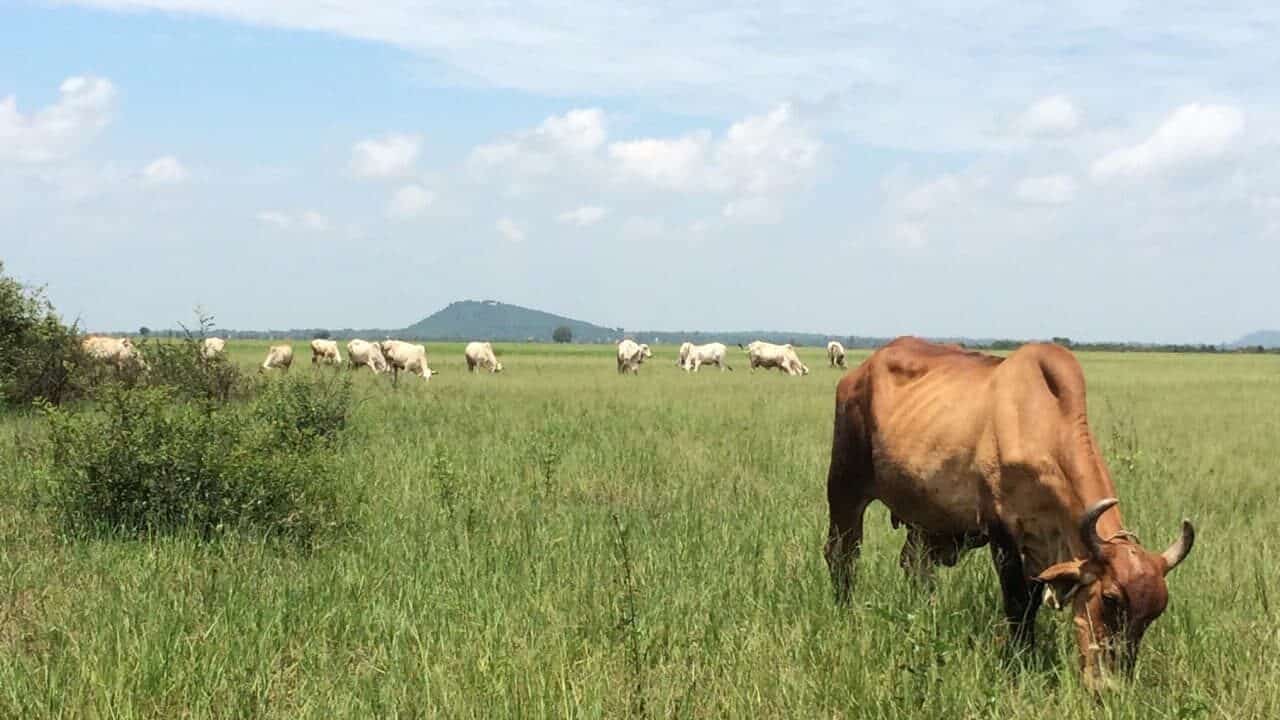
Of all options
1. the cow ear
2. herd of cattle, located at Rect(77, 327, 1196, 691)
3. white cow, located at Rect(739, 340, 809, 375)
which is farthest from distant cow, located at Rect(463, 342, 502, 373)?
the cow ear

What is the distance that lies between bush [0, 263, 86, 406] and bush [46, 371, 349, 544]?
895 cm

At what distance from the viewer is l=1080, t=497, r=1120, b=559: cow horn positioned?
4.13 meters

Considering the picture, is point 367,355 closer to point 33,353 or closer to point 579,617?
point 33,353

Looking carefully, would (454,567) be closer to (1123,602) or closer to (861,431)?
(861,431)

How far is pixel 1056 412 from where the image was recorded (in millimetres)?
4953

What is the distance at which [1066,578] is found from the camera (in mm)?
4332

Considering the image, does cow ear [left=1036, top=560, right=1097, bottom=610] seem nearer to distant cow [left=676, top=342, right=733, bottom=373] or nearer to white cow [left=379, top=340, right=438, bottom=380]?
white cow [left=379, top=340, right=438, bottom=380]

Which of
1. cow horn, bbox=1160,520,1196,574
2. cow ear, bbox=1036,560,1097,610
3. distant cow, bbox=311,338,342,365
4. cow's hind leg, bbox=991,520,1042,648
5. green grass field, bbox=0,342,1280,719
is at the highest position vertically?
distant cow, bbox=311,338,342,365

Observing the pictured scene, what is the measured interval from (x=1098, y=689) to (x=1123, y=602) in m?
0.41

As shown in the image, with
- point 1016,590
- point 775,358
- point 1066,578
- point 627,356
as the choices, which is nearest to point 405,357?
point 627,356

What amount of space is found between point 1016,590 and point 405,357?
34.6m

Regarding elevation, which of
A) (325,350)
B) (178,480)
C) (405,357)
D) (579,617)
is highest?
(325,350)

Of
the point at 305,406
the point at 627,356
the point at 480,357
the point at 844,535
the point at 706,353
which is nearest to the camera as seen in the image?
the point at 844,535

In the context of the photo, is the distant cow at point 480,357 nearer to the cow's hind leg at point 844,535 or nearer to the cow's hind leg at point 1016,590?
the cow's hind leg at point 844,535
